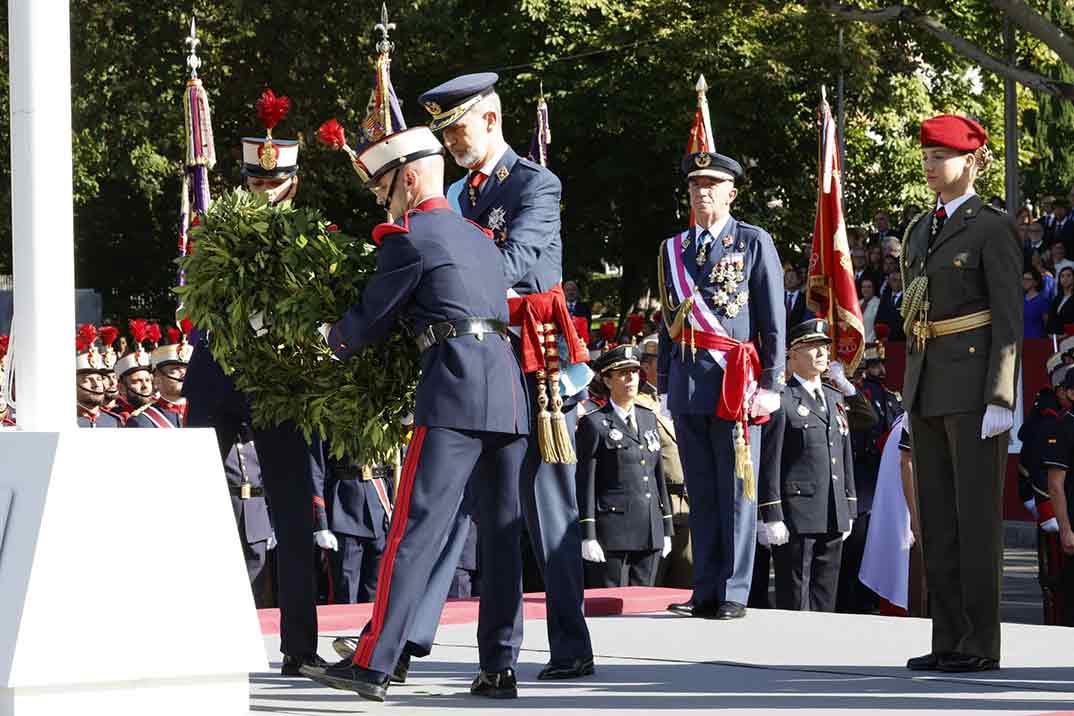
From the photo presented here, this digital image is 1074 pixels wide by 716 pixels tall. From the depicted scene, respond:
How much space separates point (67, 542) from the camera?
516 centimetres

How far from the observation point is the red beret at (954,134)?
7172 millimetres

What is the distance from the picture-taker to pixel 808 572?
11.3 m

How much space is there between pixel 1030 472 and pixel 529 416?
19.7 feet

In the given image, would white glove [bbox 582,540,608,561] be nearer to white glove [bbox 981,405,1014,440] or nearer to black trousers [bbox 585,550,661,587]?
black trousers [bbox 585,550,661,587]

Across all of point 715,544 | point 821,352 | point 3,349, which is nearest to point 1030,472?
point 821,352

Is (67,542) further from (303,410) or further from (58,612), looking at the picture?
(303,410)

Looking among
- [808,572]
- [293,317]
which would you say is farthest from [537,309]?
[808,572]

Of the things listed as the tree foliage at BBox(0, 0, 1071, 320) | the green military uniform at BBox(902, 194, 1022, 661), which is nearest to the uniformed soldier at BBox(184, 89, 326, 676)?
the green military uniform at BBox(902, 194, 1022, 661)

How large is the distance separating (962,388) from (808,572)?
4.27m

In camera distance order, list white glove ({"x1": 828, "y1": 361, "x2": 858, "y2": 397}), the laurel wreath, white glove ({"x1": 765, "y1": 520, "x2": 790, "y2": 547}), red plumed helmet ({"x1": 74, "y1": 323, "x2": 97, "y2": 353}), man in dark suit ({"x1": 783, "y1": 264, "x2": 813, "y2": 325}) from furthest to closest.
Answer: man in dark suit ({"x1": 783, "y1": 264, "x2": 813, "y2": 325}) → red plumed helmet ({"x1": 74, "y1": 323, "x2": 97, "y2": 353}) → white glove ({"x1": 828, "y1": 361, "x2": 858, "y2": 397}) → white glove ({"x1": 765, "y1": 520, "x2": 790, "y2": 547}) → the laurel wreath

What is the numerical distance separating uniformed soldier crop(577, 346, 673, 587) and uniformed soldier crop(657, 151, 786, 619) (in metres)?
2.05

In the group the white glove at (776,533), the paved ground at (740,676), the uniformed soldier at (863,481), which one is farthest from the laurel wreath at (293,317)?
the uniformed soldier at (863,481)

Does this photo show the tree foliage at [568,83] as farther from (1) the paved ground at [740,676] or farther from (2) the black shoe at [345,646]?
(2) the black shoe at [345,646]

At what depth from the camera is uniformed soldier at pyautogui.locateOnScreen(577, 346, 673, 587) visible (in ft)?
36.9
